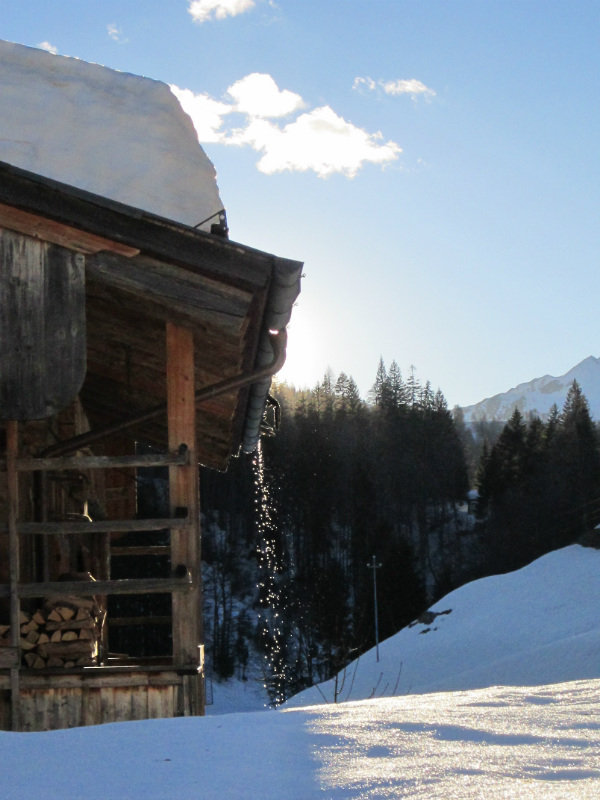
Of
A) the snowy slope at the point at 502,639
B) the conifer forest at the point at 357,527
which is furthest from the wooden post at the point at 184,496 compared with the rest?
the conifer forest at the point at 357,527

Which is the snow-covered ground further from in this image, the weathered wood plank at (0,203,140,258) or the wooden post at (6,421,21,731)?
the weathered wood plank at (0,203,140,258)

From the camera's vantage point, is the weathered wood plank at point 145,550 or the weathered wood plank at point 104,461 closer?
the weathered wood plank at point 104,461

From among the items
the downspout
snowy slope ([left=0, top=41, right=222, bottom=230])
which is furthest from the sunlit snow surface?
snowy slope ([left=0, top=41, right=222, bottom=230])

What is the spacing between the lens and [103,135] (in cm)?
1044

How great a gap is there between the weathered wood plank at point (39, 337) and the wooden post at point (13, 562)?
0.55 m

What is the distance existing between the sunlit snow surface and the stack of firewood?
3.20 meters

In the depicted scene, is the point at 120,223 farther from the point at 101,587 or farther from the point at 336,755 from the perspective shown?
the point at 336,755

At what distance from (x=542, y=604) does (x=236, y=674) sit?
21.1m

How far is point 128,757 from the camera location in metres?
3.37

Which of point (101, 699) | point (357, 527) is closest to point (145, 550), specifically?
point (101, 699)

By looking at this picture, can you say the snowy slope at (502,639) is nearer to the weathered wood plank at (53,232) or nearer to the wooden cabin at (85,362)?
the wooden cabin at (85,362)

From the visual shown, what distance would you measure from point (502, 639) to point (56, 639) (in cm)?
2800

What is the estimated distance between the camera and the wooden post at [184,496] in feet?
23.1

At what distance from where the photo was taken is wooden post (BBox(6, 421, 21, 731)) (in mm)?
6980
